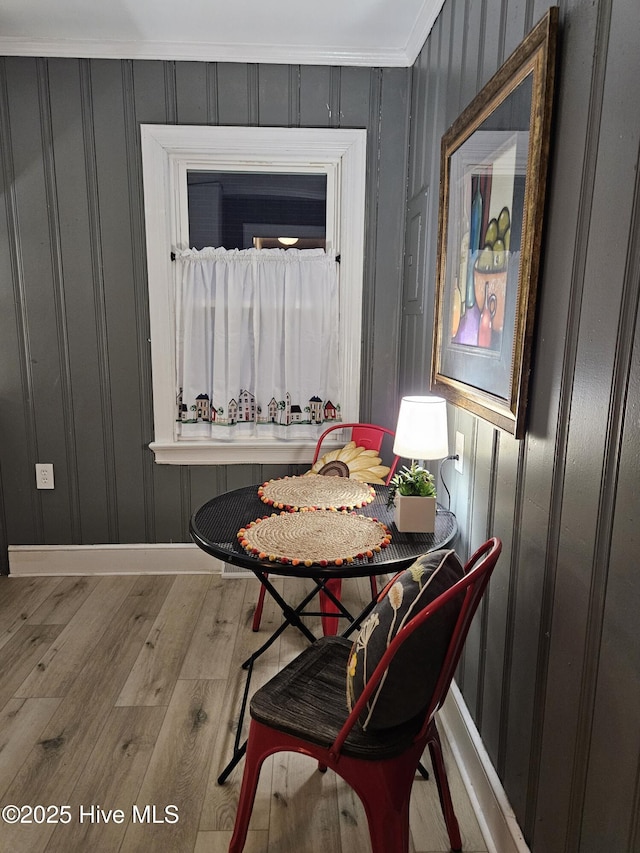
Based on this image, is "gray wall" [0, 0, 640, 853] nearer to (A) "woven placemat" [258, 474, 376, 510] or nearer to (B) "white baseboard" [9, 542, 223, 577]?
(B) "white baseboard" [9, 542, 223, 577]

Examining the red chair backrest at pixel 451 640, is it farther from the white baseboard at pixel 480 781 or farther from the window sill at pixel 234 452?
the window sill at pixel 234 452

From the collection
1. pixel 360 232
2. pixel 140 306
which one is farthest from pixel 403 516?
pixel 140 306

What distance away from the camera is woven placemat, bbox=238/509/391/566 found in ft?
5.27

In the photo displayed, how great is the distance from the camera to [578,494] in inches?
45.5

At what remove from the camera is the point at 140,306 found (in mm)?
2920

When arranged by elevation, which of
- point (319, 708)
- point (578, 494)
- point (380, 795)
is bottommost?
point (380, 795)

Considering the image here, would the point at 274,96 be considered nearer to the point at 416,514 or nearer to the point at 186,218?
the point at 186,218

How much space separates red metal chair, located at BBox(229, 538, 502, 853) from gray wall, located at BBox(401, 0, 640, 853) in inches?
7.3

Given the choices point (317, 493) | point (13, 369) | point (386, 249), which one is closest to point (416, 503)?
point (317, 493)

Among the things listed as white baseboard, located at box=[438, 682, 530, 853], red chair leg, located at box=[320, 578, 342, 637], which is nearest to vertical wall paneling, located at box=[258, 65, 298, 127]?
red chair leg, located at box=[320, 578, 342, 637]

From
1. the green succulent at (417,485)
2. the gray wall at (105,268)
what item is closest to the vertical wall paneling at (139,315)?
the gray wall at (105,268)

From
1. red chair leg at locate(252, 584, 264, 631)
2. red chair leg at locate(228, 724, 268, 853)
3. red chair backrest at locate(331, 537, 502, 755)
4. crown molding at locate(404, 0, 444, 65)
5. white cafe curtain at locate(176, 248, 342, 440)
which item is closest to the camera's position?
red chair backrest at locate(331, 537, 502, 755)

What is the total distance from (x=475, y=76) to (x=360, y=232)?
111cm

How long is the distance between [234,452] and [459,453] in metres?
1.39
